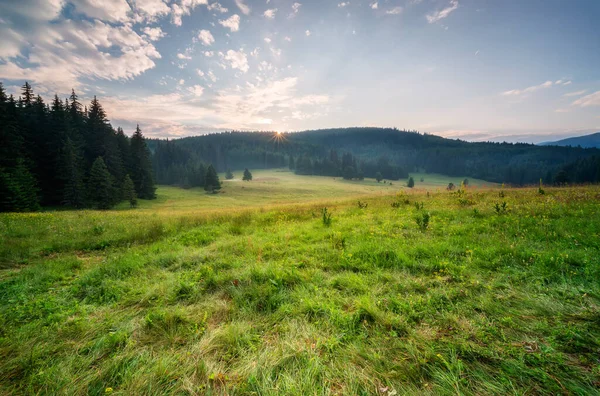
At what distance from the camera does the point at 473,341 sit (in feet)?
8.93

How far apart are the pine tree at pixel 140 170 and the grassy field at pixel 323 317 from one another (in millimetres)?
44518

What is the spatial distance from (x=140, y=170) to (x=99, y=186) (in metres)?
13.8

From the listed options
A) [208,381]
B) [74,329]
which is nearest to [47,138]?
[74,329]

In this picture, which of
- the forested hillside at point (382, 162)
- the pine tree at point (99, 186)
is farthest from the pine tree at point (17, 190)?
the forested hillside at point (382, 162)

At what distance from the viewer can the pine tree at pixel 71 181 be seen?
29.9 metres

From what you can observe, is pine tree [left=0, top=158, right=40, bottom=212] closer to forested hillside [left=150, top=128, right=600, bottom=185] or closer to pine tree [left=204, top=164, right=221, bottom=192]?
pine tree [left=204, top=164, right=221, bottom=192]

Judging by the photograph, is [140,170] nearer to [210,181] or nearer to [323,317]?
[210,181]

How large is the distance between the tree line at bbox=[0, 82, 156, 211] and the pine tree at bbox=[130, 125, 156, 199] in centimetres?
313

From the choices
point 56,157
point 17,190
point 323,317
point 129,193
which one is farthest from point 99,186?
point 323,317

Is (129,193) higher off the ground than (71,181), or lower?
lower

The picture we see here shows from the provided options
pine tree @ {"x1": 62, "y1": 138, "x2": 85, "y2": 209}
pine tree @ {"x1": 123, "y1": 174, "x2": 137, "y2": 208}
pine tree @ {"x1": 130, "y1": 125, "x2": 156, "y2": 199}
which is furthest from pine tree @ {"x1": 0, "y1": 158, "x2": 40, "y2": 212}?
pine tree @ {"x1": 130, "y1": 125, "x2": 156, "y2": 199}

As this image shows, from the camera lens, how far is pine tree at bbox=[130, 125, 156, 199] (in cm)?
4453

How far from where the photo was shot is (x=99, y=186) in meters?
32.1

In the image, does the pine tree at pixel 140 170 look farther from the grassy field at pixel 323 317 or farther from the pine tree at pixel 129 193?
the grassy field at pixel 323 317
